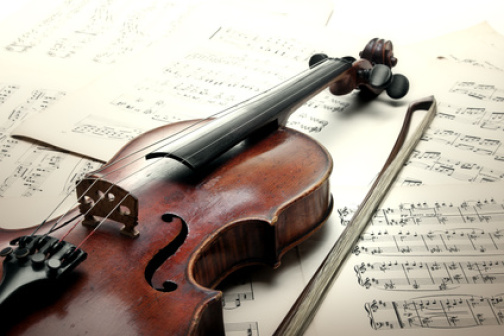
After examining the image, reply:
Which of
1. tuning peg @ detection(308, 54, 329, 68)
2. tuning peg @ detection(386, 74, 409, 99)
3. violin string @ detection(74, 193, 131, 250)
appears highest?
violin string @ detection(74, 193, 131, 250)

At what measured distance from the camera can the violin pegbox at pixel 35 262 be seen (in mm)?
864

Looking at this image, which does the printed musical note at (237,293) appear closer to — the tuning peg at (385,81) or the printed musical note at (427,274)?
the printed musical note at (427,274)

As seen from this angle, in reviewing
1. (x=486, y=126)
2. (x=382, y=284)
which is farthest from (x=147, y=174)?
(x=486, y=126)

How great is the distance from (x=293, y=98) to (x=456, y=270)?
57cm

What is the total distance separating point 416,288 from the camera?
1199mm

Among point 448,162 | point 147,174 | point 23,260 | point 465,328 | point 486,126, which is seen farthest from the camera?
point 486,126

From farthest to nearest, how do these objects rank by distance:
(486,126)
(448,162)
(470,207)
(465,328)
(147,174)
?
(486,126) < (448,162) < (470,207) < (147,174) < (465,328)

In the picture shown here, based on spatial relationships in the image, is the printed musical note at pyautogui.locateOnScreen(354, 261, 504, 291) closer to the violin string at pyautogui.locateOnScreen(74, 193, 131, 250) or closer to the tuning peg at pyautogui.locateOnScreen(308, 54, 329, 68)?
the violin string at pyautogui.locateOnScreen(74, 193, 131, 250)

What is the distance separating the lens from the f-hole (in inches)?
37.3

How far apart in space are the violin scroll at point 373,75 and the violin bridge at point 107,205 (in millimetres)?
857

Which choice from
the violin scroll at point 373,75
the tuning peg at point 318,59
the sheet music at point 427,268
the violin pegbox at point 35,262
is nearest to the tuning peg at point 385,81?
the violin scroll at point 373,75

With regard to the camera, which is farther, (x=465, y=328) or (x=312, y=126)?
(x=312, y=126)

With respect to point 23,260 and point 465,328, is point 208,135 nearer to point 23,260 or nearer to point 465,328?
point 23,260

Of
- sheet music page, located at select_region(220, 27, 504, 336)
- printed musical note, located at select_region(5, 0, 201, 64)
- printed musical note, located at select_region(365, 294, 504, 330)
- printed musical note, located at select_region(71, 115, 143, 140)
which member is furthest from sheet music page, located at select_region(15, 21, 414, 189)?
printed musical note, located at select_region(365, 294, 504, 330)
